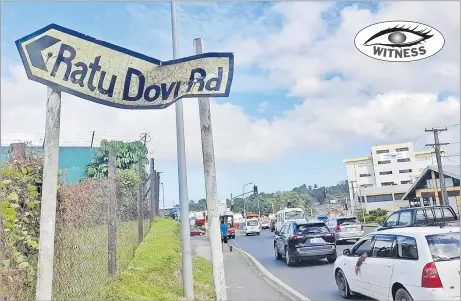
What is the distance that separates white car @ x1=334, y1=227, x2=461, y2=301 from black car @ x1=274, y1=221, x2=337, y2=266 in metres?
5.45

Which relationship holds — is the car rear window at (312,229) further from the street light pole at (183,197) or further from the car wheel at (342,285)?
the street light pole at (183,197)

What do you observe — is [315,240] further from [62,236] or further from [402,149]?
[402,149]

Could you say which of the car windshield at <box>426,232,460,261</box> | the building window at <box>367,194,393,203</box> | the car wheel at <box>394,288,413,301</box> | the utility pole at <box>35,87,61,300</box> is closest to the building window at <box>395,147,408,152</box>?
the building window at <box>367,194,393,203</box>

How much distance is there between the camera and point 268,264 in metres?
14.9

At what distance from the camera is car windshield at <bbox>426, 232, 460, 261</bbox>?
599 cm

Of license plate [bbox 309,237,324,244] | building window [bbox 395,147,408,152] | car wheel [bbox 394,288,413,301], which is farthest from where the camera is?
building window [bbox 395,147,408,152]

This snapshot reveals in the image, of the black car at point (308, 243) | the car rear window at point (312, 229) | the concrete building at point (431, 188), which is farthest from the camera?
the concrete building at point (431, 188)

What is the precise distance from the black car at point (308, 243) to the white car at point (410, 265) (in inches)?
215

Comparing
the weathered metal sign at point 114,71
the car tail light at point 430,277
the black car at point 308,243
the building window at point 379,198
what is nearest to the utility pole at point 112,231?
the weathered metal sign at point 114,71

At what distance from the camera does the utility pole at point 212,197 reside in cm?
531

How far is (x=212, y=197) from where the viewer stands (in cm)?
536

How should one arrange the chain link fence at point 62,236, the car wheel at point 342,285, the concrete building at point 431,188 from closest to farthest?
the chain link fence at point 62,236, the car wheel at point 342,285, the concrete building at point 431,188

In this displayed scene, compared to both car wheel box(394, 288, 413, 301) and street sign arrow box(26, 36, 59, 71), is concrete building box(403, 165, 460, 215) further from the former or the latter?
street sign arrow box(26, 36, 59, 71)

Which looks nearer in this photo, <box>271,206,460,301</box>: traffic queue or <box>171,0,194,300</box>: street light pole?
<box>271,206,460,301</box>: traffic queue
